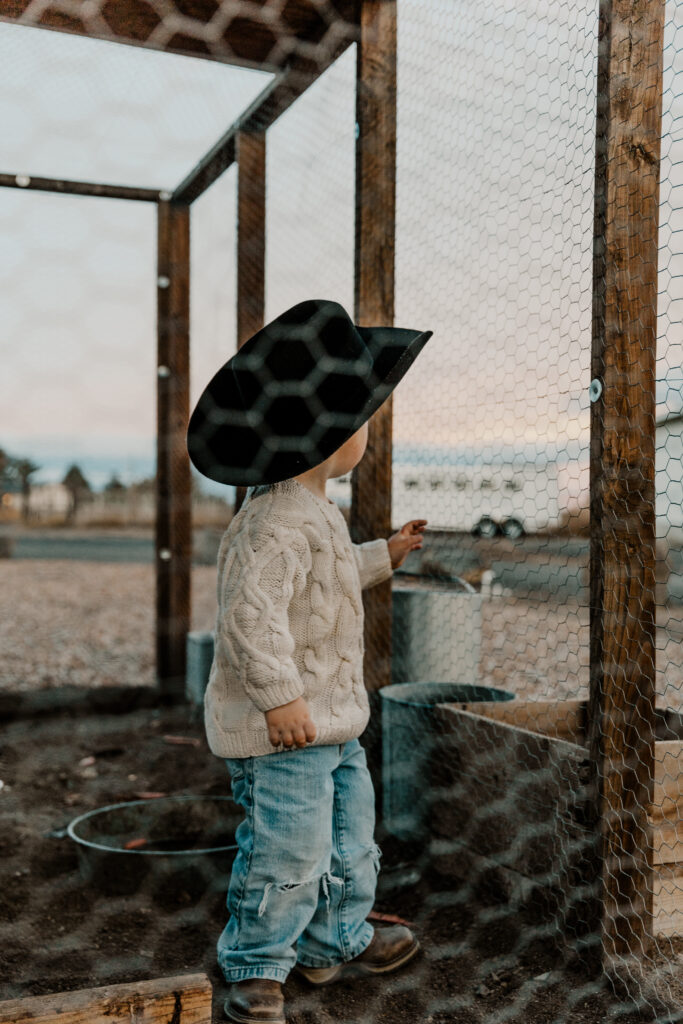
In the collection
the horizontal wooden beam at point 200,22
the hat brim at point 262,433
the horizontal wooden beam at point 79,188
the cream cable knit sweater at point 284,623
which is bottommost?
the cream cable knit sweater at point 284,623

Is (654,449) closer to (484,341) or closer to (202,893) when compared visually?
(484,341)

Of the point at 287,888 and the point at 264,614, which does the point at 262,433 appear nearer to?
the point at 264,614

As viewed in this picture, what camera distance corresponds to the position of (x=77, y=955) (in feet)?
5.02

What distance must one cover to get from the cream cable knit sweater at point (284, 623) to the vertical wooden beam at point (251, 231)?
1206mm

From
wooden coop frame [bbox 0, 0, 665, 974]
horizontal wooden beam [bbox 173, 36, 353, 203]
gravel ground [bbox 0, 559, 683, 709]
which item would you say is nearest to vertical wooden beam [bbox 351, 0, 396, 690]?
wooden coop frame [bbox 0, 0, 665, 974]

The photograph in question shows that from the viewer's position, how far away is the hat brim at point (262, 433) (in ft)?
4.58

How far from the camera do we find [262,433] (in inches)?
55.7

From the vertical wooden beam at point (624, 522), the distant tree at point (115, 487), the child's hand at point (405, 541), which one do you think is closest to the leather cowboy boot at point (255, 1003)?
the vertical wooden beam at point (624, 522)

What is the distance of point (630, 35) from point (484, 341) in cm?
58

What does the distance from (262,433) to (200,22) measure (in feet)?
4.66

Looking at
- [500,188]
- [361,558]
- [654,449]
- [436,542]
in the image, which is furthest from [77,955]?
[500,188]

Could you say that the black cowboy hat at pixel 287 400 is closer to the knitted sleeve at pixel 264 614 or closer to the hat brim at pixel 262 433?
the hat brim at pixel 262 433

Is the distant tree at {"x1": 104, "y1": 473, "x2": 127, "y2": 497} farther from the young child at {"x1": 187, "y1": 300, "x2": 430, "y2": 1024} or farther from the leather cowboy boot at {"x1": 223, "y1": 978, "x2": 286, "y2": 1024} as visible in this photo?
the leather cowboy boot at {"x1": 223, "y1": 978, "x2": 286, "y2": 1024}

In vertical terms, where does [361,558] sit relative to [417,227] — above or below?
below
